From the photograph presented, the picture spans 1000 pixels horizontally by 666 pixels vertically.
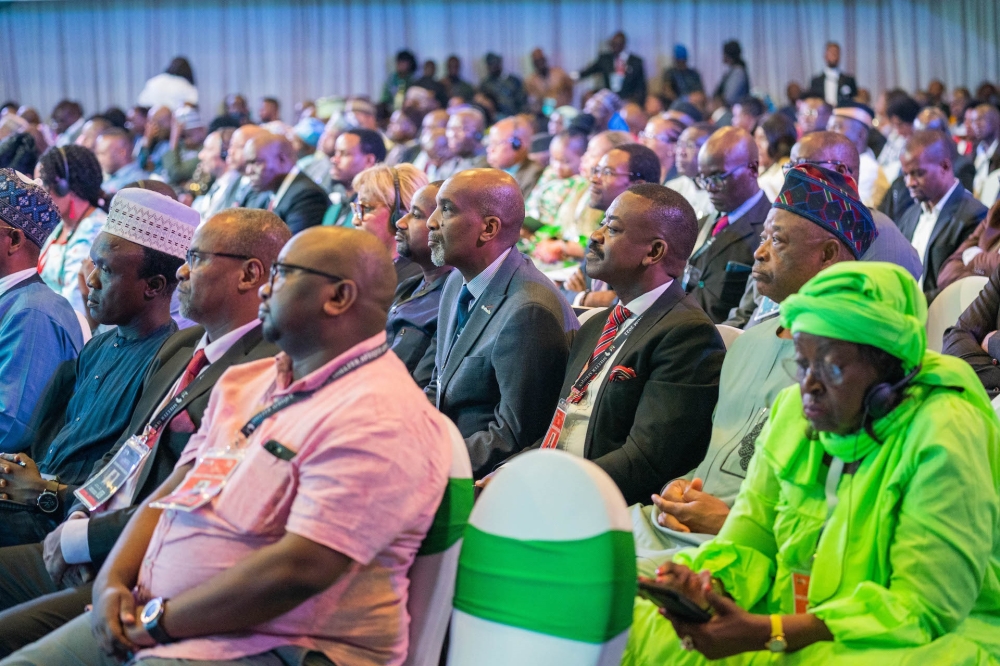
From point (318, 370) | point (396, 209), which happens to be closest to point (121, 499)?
point (318, 370)

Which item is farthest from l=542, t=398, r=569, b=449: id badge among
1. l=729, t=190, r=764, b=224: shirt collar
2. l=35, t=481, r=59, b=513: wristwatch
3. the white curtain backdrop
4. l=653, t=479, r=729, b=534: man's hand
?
the white curtain backdrop

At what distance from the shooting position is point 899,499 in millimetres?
1987

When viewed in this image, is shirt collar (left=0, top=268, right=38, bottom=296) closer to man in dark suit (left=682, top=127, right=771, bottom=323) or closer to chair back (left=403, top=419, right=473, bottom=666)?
chair back (left=403, top=419, right=473, bottom=666)

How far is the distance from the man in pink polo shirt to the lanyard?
1.01m

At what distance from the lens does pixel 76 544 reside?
2.52m

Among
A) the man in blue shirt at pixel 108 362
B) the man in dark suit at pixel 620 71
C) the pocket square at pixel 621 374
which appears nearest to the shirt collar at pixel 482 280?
the pocket square at pixel 621 374

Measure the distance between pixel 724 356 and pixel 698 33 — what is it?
15.2 m

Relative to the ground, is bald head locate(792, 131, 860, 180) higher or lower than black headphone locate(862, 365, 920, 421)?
higher

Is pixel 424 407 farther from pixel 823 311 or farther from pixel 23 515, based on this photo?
pixel 23 515

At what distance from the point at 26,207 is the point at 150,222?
2.44ft

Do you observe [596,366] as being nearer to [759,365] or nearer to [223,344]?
[759,365]

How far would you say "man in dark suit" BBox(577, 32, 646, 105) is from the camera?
1514 centimetres

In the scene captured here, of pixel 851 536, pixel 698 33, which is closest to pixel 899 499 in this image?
pixel 851 536

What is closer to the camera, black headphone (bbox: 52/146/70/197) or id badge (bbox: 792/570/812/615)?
id badge (bbox: 792/570/812/615)
